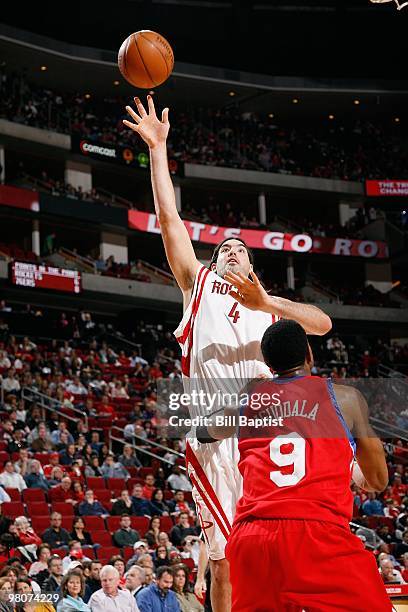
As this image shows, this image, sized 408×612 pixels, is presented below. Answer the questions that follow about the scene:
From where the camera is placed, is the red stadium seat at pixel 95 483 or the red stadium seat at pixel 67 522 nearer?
the red stadium seat at pixel 67 522

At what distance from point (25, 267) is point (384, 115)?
741 inches

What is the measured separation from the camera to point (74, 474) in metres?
15.3

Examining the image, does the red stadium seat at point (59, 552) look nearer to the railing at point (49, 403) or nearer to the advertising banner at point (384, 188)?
the railing at point (49, 403)

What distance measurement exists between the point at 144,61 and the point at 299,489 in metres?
3.20

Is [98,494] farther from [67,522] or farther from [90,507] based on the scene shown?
[67,522]

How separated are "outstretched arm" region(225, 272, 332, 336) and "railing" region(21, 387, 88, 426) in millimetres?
14042

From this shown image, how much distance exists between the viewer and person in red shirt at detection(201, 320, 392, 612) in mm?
3184

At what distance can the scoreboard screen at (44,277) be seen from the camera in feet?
87.8

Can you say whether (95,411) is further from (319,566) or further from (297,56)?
(297,56)

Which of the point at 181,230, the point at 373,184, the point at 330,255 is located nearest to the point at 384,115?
the point at 373,184

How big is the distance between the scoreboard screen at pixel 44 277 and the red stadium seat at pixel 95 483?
1222 centimetres

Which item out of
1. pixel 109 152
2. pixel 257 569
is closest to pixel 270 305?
pixel 257 569

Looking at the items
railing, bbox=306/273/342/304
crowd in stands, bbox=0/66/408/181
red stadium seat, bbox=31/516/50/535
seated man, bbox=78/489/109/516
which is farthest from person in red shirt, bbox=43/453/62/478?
railing, bbox=306/273/342/304

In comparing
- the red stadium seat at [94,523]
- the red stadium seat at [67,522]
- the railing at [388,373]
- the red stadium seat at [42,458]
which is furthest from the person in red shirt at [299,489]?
the railing at [388,373]
